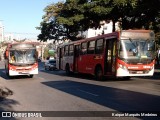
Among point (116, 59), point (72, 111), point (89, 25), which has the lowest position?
point (72, 111)

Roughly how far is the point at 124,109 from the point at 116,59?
10727 millimetres

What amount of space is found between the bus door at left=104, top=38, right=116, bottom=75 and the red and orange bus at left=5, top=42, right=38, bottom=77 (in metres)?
7.42

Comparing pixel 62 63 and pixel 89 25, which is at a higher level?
pixel 89 25

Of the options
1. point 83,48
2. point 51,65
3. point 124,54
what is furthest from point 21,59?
point 51,65

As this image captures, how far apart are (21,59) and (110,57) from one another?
8646 millimetres

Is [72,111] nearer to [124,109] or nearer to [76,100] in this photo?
[124,109]

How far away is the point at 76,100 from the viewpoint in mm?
13773

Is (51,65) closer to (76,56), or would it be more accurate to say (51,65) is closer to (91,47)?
(76,56)

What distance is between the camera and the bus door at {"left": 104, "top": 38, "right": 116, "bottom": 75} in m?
22.3

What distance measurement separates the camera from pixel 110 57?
74.9 ft

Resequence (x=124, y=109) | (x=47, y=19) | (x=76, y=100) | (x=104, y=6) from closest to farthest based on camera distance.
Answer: (x=124, y=109) < (x=76, y=100) < (x=104, y=6) < (x=47, y=19)

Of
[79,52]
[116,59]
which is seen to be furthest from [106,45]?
[79,52]

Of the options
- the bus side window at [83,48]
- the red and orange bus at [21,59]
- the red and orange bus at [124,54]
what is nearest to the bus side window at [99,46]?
the red and orange bus at [124,54]

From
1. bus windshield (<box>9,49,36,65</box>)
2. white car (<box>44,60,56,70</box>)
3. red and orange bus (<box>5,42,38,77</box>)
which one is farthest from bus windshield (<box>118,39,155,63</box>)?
white car (<box>44,60,56,70</box>)
